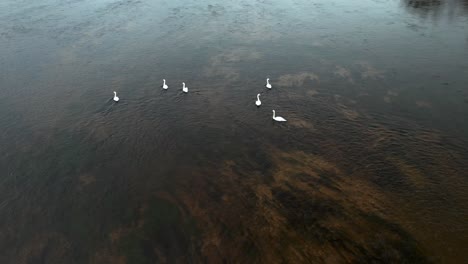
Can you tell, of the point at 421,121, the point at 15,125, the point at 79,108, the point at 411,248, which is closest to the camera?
the point at 411,248

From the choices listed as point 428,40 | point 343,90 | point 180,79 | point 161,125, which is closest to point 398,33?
point 428,40

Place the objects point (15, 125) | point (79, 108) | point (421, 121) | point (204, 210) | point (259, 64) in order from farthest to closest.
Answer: point (259, 64) < point (79, 108) < point (15, 125) < point (421, 121) < point (204, 210)

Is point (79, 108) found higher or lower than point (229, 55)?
lower

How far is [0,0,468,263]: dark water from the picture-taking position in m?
16.2

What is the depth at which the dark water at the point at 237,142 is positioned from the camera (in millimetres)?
16172

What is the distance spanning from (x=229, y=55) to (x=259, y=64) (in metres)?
3.54

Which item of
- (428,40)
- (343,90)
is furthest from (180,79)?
(428,40)

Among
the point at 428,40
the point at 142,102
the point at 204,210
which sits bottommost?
the point at 204,210

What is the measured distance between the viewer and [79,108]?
2684 centimetres

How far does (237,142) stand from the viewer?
22.9 metres

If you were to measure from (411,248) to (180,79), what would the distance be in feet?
72.6

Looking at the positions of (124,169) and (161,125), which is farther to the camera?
(161,125)

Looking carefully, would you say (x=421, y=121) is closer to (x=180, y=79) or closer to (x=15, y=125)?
(x=180, y=79)

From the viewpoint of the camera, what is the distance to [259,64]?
1283 inches
